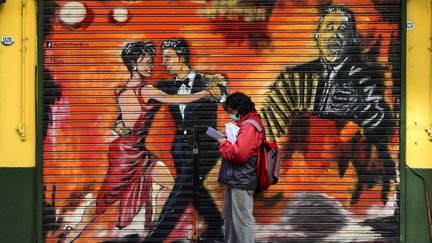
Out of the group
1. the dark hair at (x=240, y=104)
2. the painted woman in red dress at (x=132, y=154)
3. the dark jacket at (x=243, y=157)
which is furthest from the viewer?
the painted woman in red dress at (x=132, y=154)

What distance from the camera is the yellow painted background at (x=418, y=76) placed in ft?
22.5

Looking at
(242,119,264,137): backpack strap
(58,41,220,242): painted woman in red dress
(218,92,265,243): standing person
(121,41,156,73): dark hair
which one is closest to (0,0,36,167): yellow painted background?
(58,41,220,242): painted woman in red dress

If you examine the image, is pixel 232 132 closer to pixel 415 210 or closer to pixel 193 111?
pixel 193 111

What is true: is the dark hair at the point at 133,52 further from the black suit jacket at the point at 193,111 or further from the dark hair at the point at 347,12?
the dark hair at the point at 347,12

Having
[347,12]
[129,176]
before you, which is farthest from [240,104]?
[347,12]

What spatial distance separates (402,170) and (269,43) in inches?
84.7

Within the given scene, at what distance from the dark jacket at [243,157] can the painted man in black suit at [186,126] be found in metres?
0.78

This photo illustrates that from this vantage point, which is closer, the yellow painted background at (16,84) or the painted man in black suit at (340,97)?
the yellow painted background at (16,84)

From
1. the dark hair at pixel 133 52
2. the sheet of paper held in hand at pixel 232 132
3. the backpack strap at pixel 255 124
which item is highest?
the dark hair at pixel 133 52

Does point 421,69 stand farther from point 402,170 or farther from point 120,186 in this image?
point 120,186

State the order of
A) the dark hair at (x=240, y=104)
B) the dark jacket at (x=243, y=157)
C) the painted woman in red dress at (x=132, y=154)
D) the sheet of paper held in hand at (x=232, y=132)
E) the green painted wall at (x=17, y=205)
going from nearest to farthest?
1. the dark jacket at (x=243, y=157)
2. the sheet of paper held in hand at (x=232, y=132)
3. the dark hair at (x=240, y=104)
4. the green painted wall at (x=17, y=205)
5. the painted woman in red dress at (x=132, y=154)

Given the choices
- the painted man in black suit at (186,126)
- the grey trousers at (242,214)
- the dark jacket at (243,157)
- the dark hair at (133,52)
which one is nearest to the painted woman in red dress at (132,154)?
the dark hair at (133,52)

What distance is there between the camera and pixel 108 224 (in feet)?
22.4

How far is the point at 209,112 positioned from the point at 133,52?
113 cm
